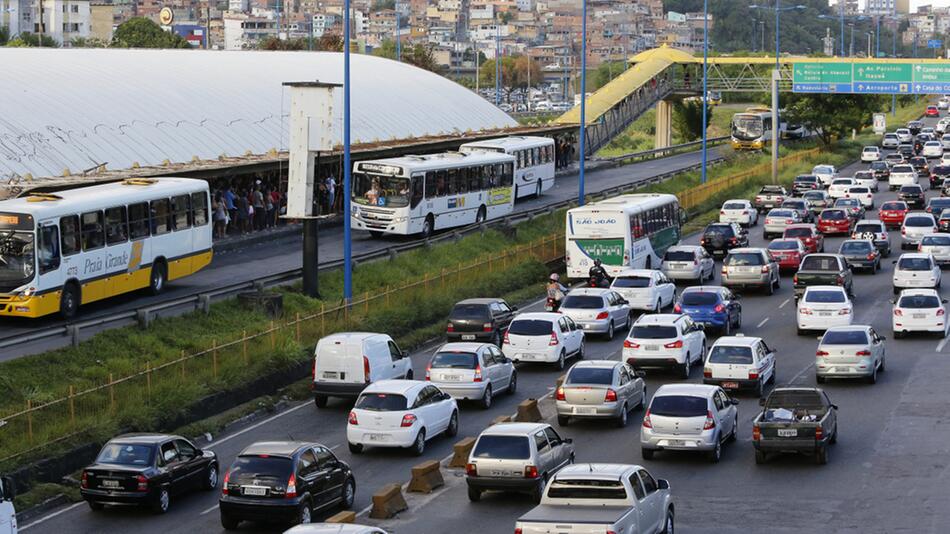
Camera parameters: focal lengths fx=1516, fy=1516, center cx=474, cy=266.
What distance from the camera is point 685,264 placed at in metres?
51.5

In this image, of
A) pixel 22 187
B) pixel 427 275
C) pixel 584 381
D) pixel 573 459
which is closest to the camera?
pixel 573 459

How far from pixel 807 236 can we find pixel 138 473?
124 ft

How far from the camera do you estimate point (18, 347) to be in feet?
109

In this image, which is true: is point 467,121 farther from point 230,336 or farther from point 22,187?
point 230,336

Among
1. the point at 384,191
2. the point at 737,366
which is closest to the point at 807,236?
the point at 384,191

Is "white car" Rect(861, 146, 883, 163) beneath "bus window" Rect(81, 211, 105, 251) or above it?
beneath

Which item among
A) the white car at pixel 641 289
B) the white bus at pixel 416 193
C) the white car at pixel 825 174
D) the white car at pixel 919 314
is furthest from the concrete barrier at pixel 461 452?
the white car at pixel 825 174

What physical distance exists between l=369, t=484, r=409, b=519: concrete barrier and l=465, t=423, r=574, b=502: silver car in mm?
1212

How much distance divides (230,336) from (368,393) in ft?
29.2

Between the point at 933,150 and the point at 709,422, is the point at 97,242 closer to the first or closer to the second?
the point at 709,422

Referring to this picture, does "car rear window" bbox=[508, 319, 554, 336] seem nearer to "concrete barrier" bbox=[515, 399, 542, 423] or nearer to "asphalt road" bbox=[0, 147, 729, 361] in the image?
"concrete barrier" bbox=[515, 399, 542, 423]

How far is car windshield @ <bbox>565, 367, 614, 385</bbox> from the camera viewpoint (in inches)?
1222

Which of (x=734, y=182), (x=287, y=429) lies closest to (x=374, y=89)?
(x=734, y=182)

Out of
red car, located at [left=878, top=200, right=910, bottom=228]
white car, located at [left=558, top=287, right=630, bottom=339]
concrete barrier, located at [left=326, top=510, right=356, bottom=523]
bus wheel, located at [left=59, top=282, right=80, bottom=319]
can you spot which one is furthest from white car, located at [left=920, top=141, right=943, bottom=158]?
concrete barrier, located at [left=326, top=510, right=356, bottom=523]
